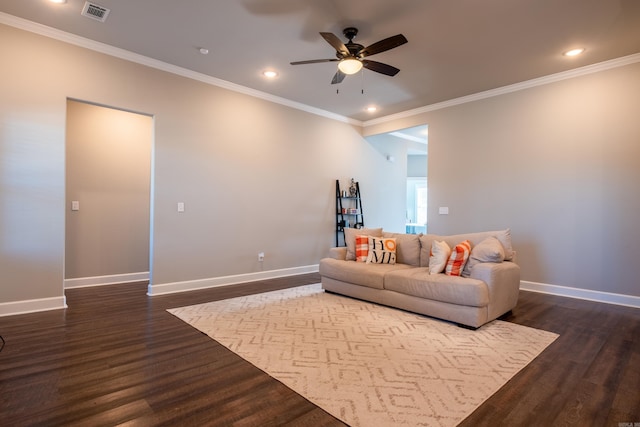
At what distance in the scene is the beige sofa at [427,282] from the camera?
322 centimetres

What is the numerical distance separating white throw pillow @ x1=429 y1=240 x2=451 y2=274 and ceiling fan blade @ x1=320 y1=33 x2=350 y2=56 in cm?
228

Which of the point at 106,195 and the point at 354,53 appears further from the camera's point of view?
the point at 106,195

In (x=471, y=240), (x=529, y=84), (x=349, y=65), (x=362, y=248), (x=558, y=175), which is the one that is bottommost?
(x=362, y=248)

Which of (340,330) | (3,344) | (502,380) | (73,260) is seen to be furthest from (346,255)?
(73,260)

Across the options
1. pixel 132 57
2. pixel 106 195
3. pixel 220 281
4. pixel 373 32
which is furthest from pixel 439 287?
pixel 106 195

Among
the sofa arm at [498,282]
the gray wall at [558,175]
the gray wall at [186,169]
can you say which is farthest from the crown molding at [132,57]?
the sofa arm at [498,282]

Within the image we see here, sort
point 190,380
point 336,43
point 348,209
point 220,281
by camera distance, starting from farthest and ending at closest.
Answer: point 348,209, point 220,281, point 336,43, point 190,380

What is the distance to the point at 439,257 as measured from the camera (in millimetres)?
3682

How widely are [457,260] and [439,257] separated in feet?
0.62

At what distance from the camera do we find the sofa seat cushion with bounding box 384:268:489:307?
315cm

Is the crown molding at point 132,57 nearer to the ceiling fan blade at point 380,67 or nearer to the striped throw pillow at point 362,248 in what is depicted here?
the ceiling fan blade at point 380,67

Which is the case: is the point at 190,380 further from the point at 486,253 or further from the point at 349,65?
the point at 349,65

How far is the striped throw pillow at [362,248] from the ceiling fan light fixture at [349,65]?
2.13m

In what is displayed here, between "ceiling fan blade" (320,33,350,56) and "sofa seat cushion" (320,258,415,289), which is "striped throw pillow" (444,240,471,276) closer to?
"sofa seat cushion" (320,258,415,289)
